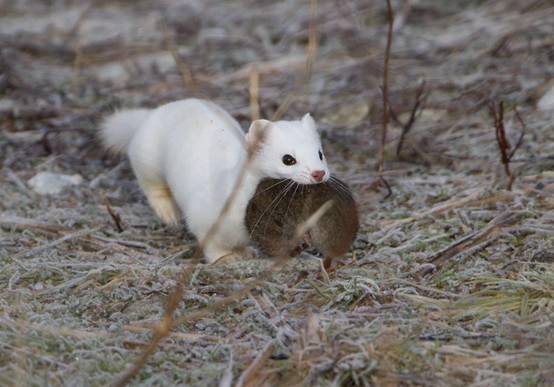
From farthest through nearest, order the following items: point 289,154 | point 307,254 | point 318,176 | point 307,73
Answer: point 307,254 → point 289,154 → point 318,176 → point 307,73

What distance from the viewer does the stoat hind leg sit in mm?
4027

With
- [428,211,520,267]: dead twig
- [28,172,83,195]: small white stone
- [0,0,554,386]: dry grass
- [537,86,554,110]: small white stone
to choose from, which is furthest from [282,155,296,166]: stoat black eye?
[537,86,554,110]: small white stone

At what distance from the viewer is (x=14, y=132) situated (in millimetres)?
5109

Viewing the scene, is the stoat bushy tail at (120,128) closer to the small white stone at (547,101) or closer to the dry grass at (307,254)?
the dry grass at (307,254)

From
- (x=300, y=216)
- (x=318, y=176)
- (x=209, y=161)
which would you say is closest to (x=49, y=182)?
(x=209, y=161)

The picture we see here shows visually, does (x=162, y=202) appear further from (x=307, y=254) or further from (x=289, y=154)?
(x=289, y=154)

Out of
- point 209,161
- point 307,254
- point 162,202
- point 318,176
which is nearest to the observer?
point 318,176

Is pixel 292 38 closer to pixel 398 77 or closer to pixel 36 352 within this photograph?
pixel 398 77

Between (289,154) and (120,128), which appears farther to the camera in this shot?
(120,128)

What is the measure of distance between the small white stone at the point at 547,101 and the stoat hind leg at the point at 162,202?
2060mm

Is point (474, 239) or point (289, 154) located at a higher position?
point (289, 154)

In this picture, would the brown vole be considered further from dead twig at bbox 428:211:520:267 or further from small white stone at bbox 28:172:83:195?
small white stone at bbox 28:172:83:195

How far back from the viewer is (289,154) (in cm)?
326

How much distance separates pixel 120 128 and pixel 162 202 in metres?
0.53
